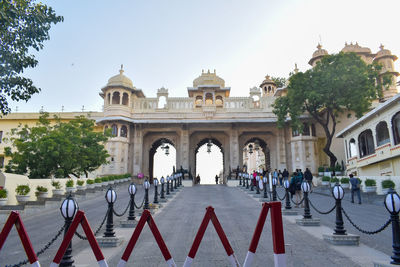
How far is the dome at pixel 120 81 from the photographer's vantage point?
2930cm

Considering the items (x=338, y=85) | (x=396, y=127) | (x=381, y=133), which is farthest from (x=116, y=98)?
(x=396, y=127)

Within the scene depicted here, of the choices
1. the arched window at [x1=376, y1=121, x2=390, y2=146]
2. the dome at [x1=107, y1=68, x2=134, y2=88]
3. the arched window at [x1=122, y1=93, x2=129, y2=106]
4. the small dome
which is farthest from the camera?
the small dome

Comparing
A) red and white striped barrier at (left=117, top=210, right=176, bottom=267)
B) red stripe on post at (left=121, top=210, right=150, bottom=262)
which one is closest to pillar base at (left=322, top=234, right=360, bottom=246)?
red and white striped barrier at (left=117, top=210, right=176, bottom=267)

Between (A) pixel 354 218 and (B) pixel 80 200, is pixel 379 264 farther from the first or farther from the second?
(B) pixel 80 200

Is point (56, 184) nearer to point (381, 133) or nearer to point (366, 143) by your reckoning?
point (381, 133)

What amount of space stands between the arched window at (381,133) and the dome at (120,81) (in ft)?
76.6

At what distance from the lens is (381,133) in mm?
18516

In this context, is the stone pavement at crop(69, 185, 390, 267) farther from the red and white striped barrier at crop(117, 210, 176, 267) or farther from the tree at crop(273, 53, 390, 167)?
the tree at crop(273, 53, 390, 167)

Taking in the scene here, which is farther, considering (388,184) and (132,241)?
(388,184)

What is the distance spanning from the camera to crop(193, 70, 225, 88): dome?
3331 cm

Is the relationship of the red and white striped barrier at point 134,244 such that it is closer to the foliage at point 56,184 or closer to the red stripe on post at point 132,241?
the red stripe on post at point 132,241

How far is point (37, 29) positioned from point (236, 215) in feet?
30.4

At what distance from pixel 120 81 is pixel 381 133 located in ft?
79.8

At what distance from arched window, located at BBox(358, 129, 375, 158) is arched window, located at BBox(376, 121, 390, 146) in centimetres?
141
